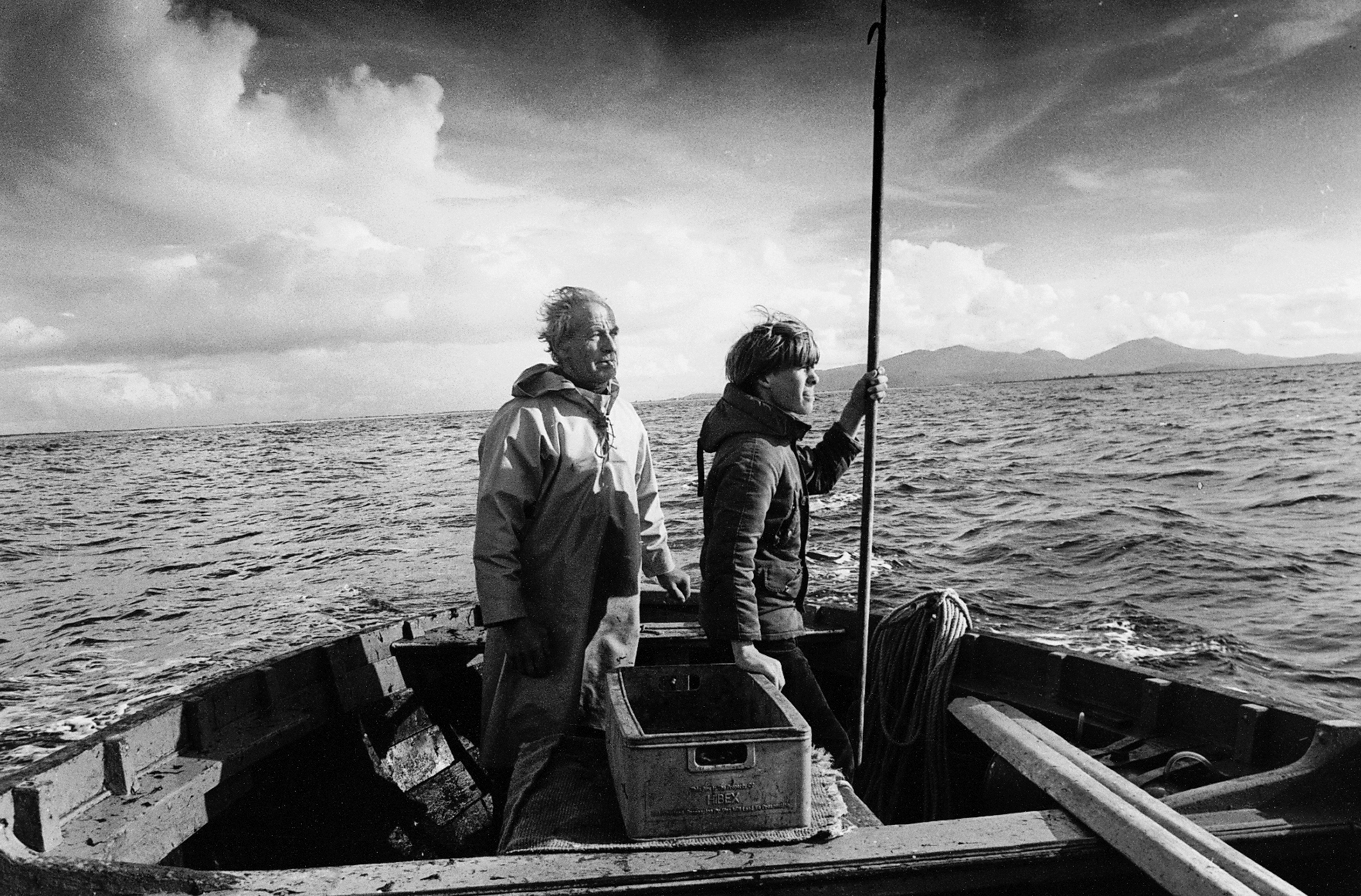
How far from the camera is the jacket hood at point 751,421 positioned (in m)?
3.30

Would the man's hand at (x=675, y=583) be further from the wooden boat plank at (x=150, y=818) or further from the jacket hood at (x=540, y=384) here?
the wooden boat plank at (x=150, y=818)

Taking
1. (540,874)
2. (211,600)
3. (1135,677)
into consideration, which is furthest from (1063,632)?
(211,600)

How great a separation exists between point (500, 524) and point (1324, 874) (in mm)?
2912

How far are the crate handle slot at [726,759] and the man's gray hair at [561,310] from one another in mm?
1681

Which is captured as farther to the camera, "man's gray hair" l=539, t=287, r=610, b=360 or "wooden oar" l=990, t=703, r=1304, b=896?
"man's gray hair" l=539, t=287, r=610, b=360

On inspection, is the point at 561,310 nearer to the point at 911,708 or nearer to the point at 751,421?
the point at 751,421

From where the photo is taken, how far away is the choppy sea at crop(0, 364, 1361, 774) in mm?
9992

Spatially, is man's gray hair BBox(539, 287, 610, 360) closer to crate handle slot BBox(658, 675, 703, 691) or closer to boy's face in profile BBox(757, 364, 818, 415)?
boy's face in profile BBox(757, 364, 818, 415)

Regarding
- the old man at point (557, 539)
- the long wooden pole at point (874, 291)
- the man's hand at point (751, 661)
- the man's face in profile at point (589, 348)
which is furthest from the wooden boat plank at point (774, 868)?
the man's face in profile at point (589, 348)

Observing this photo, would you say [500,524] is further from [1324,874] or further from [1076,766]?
[1324,874]

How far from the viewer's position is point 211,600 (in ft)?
48.5

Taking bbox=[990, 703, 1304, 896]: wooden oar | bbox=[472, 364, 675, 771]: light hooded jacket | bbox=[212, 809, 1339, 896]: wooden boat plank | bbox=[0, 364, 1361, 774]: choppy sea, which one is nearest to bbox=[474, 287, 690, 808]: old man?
bbox=[472, 364, 675, 771]: light hooded jacket

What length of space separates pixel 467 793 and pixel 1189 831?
144 inches

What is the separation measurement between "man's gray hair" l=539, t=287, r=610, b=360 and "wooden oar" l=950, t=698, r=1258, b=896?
7.56 feet
